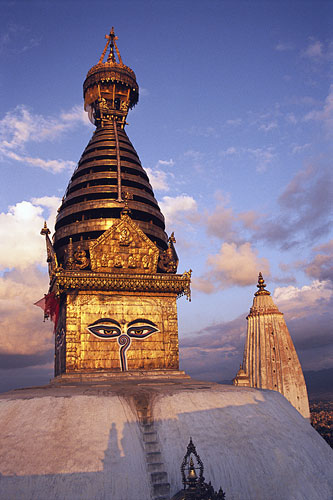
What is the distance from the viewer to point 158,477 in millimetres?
13656

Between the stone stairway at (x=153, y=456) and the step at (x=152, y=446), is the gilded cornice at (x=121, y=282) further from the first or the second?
the step at (x=152, y=446)

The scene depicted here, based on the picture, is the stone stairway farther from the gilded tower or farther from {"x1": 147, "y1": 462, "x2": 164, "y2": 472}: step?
the gilded tower

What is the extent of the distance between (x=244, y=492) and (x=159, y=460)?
307cm

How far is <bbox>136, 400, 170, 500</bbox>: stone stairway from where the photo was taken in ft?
43.5

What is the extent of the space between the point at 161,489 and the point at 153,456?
4.12ft

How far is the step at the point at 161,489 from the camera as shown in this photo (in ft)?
43.4

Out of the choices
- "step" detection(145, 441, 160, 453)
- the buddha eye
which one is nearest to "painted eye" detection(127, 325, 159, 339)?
the buddha eye

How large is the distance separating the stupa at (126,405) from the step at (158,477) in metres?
0.04

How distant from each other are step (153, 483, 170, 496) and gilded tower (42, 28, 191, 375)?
11508 millimetres

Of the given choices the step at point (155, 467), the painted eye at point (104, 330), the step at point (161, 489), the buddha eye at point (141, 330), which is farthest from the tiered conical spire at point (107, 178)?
the step at point (161, 489)

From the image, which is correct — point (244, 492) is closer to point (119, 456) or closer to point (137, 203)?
point (119, 456)

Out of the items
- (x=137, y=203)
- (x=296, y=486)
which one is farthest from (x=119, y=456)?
(x=137, y=203)

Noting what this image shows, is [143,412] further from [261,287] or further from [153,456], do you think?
[261,287]

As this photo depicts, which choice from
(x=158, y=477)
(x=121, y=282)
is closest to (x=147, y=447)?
(x=158, y=477)
